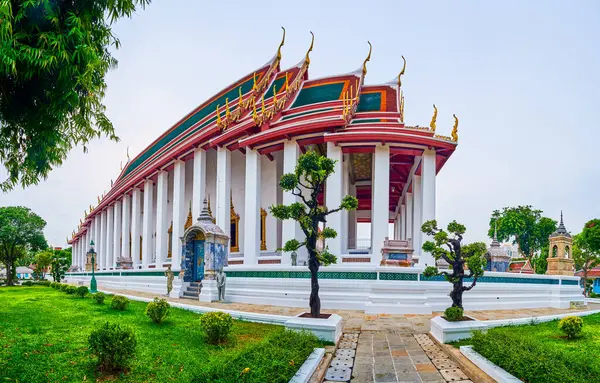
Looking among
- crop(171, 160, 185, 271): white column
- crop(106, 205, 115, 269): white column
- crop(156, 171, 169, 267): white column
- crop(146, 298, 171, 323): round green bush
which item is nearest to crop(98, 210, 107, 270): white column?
crop(106, 205, 115, 269): white column

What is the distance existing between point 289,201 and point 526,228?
42770mm

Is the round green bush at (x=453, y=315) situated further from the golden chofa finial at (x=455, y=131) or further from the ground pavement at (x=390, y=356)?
the golden chofa finial at (x=455, y=131)

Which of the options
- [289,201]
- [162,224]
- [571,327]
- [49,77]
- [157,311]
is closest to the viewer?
[49,77]

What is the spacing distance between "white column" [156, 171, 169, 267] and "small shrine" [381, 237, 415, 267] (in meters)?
12.8

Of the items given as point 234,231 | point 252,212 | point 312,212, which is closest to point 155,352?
point 312,212

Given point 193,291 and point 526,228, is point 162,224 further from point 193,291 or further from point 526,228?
point 526,228

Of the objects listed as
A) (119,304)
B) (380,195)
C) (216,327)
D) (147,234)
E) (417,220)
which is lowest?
(119,304)

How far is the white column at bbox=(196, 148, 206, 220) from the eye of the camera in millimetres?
19203

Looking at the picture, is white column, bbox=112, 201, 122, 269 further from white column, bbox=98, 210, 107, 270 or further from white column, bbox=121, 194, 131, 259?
white column, bbox=98, 210, 107, 270

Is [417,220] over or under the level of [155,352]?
over

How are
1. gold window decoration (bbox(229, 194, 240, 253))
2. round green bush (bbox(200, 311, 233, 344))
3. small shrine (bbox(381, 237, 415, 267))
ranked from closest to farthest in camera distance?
round green bush (bbox(200, 311, 233, 344))
small shrine (bbox(381, 237, 415, 267))
gold window decoration (bbox(229, 194, 240, 253))

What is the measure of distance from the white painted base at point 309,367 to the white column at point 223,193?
11909 mm

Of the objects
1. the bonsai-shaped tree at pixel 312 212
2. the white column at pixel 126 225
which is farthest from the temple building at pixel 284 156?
the bonsai-shaped tree at pixel 312 212

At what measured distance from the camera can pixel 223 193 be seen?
698 inches
